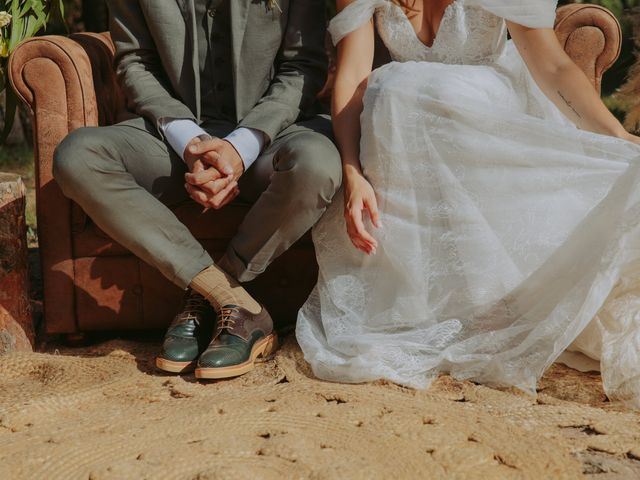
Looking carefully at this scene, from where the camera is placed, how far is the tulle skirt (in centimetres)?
220

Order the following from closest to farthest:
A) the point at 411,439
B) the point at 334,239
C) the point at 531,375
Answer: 1. the point at 411,439
2. the point at 531,375
3. the point at 334,239

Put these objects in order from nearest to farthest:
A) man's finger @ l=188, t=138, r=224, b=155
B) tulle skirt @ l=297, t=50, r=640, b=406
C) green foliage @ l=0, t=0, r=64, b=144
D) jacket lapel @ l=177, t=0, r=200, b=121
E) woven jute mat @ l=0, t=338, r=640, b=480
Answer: woven jute mat @ l=0, t=338, r=640, b=480 < tulle skirt @ l=297, t=50, r=640, b=406 < man's finger @ l=188, t=138, r=224, b=155 < jacket lapel @ l=177, t=0, r=200, b=121 < green foliage @ l=0, t=0, r=64, b=144

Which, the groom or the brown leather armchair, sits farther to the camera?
the brown leather armchair

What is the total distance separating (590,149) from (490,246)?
37 cm

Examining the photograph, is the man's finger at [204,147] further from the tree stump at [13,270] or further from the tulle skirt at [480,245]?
the tree stump at [13,270]

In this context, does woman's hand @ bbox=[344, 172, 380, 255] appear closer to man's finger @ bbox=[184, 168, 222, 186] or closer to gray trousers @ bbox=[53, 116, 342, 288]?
gray trousers @ bbox=[53, 116, 342, 288]

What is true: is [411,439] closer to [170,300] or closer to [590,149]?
[590,149]

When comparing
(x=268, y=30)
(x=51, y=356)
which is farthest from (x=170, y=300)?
(x=268, y=30)

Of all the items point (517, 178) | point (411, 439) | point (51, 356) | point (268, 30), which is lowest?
point (51, 356)

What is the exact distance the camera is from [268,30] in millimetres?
2645

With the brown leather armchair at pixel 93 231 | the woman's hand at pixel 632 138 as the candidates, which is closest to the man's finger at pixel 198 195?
the brown leather armchair at pixel 93 231

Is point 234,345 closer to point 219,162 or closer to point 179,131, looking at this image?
point 219,162

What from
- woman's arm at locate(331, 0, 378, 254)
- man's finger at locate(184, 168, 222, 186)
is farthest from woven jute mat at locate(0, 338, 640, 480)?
man's finger at locate(184, 168, 222, 186)

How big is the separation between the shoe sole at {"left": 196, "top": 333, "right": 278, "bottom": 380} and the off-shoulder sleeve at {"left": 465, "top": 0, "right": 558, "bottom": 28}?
1157mm
